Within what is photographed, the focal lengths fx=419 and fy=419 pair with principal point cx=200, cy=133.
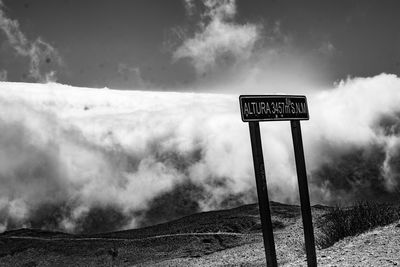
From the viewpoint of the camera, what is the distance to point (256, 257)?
7.23m

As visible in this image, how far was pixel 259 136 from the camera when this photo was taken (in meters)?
4.61

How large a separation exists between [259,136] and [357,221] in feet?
13.0

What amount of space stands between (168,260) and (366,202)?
3.99 metres

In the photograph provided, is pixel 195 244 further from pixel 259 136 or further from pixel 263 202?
pixel 259 136

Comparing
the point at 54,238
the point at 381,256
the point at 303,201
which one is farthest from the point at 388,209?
the point at 54,238

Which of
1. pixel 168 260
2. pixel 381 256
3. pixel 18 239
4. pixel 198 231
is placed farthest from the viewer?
pixel 18 239

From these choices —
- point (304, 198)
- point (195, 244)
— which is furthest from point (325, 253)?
point (195, 244)

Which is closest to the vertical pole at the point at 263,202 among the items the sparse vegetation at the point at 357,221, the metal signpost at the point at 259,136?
the metal signpost at the point at 259,136

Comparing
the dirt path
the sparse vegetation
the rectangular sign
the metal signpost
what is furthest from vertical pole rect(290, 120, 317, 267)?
the sparse vegetation

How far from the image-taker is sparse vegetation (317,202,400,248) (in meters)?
7.43

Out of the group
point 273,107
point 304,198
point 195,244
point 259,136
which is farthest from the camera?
point 195,244

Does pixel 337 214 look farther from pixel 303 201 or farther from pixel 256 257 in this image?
pixel 303 201

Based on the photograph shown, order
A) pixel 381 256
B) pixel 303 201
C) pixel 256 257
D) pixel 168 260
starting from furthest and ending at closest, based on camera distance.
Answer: pixel 168 260
pixel 256 257
pixel 381 256
pixel 303 201

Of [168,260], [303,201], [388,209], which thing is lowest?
[168,260]
